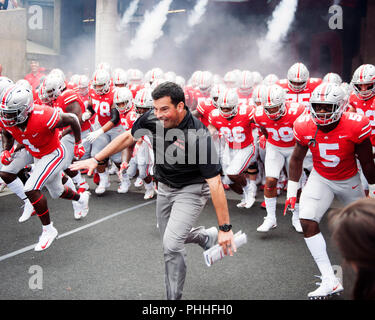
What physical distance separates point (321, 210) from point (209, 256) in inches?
53.9

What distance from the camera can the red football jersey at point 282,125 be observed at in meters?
5.49

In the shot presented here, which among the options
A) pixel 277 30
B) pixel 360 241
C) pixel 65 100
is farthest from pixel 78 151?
pixel 277 30

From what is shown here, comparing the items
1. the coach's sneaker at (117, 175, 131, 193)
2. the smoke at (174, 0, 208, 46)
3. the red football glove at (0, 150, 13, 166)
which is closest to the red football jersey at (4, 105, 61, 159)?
the red football glove at (0, 150, 13, 166)

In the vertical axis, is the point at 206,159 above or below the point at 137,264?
above

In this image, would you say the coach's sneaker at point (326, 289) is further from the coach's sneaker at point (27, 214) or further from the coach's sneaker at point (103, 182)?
the coach's sneaker at point (103, 182)

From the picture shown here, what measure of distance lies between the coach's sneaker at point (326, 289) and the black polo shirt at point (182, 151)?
1.36m

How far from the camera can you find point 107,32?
1436 cm

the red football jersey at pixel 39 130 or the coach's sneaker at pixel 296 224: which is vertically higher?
the red football jersey at pixel 39 130

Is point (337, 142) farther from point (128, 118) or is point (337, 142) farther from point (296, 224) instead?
point (128, 118)

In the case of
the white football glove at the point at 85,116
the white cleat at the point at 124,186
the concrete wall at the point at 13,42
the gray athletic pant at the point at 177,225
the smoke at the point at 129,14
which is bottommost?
the white cleat at the point at 124,186

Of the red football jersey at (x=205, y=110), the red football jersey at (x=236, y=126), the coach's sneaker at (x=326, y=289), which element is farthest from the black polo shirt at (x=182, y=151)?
the red football jersey at (x=205, y=110)

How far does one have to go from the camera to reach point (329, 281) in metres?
3.53

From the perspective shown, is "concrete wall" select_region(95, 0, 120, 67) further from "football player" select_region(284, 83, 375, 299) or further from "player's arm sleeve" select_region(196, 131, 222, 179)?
"player's arm sleeve" select_region(196, 131, 222, 179)

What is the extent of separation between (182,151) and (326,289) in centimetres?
171
